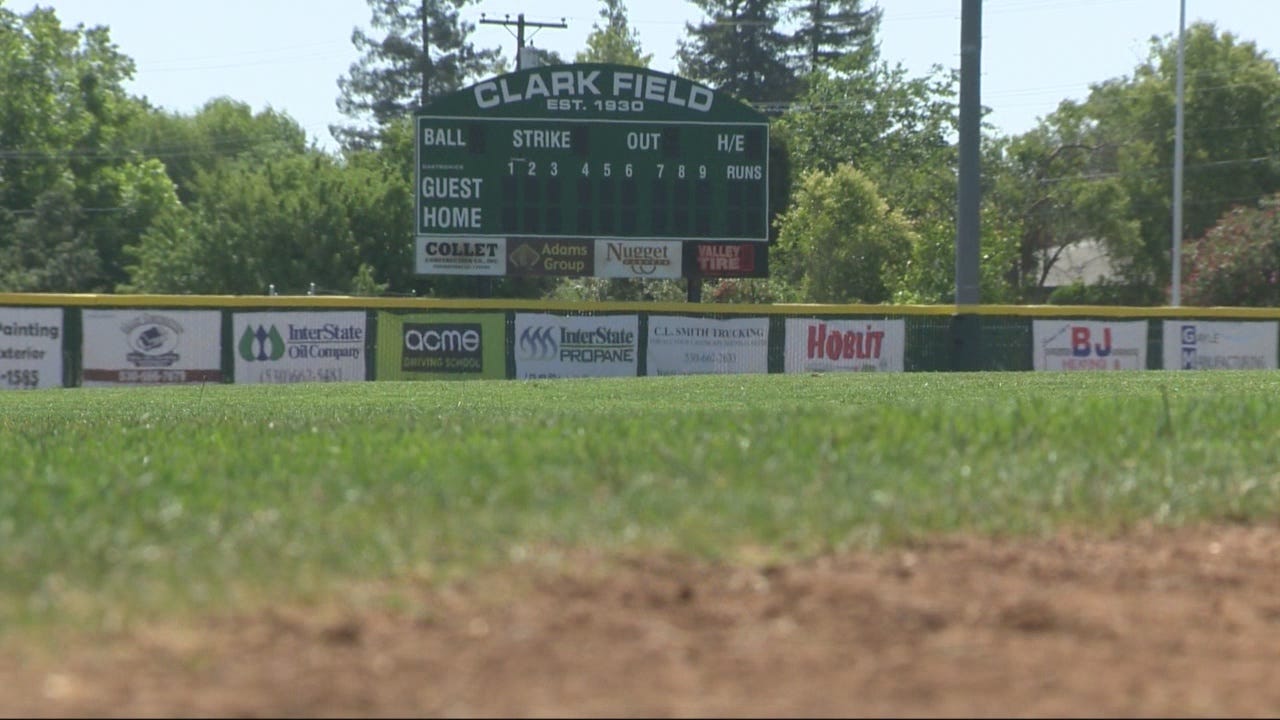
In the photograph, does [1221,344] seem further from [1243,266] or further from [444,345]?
[1243,266]

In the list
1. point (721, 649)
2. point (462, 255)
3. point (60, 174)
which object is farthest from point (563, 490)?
point (60, 174)

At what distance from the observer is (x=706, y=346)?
97.1 feet

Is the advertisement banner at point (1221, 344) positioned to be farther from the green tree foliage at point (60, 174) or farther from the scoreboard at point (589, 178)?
the green tree foliage at point (60, 174)

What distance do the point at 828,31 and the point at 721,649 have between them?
76.7 metres

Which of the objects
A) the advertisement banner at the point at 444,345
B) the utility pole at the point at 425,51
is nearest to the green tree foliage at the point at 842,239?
the advertisement banner at the point at 444,345

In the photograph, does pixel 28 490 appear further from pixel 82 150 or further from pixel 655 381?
pixel 82 150

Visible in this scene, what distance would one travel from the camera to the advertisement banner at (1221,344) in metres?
31.5

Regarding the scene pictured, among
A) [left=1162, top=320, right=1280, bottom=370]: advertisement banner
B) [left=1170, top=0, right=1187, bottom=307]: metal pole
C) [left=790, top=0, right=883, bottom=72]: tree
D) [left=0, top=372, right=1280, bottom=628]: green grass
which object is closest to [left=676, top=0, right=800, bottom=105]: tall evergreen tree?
[left=790, top=0, right=883, bottom=72]: tree

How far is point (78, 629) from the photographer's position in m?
5.24

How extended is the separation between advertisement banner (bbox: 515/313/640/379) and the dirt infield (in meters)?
22.8

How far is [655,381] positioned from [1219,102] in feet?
153

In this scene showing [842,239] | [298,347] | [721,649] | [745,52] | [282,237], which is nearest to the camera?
[721,649]

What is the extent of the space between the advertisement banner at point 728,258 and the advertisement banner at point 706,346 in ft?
3.44

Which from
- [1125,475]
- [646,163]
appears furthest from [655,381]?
[1125,475]
